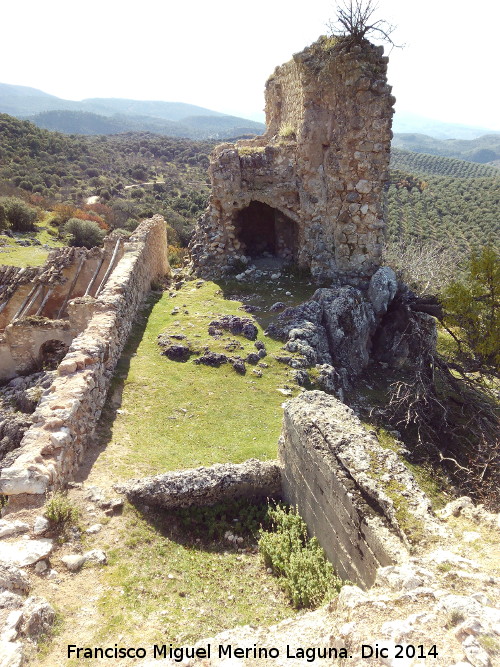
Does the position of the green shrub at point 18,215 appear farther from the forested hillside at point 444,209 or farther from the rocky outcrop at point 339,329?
the forested hillside at point 444,209

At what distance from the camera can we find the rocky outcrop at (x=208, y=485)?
19.5 feet

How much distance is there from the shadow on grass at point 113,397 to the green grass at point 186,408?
0.07 ft

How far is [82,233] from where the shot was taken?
3131 centimetres

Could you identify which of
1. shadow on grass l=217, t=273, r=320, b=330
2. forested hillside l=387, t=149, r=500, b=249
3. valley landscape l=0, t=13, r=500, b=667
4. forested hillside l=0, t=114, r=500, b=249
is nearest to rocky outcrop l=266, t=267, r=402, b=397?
valley landscape l=0, t=13, r=500, b=667

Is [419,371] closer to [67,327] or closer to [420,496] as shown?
[420,496]

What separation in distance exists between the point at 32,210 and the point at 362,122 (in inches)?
1062

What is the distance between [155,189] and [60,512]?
53084 mm

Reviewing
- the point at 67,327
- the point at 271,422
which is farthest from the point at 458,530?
the point at 67,327

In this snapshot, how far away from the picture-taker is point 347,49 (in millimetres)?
12758

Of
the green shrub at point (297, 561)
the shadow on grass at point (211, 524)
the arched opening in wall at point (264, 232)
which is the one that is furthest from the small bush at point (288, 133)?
the green shrub at point (297, 561)

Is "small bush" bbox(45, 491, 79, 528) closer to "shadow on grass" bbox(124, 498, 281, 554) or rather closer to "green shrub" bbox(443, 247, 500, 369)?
"shadow on grass" bbox(124, 498, 281, 554)

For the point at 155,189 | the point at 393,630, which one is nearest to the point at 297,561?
the point at 393,630

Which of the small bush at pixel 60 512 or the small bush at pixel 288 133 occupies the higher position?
the small bush at pixel 288 133

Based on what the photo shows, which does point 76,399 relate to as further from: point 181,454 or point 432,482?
point 432,482
